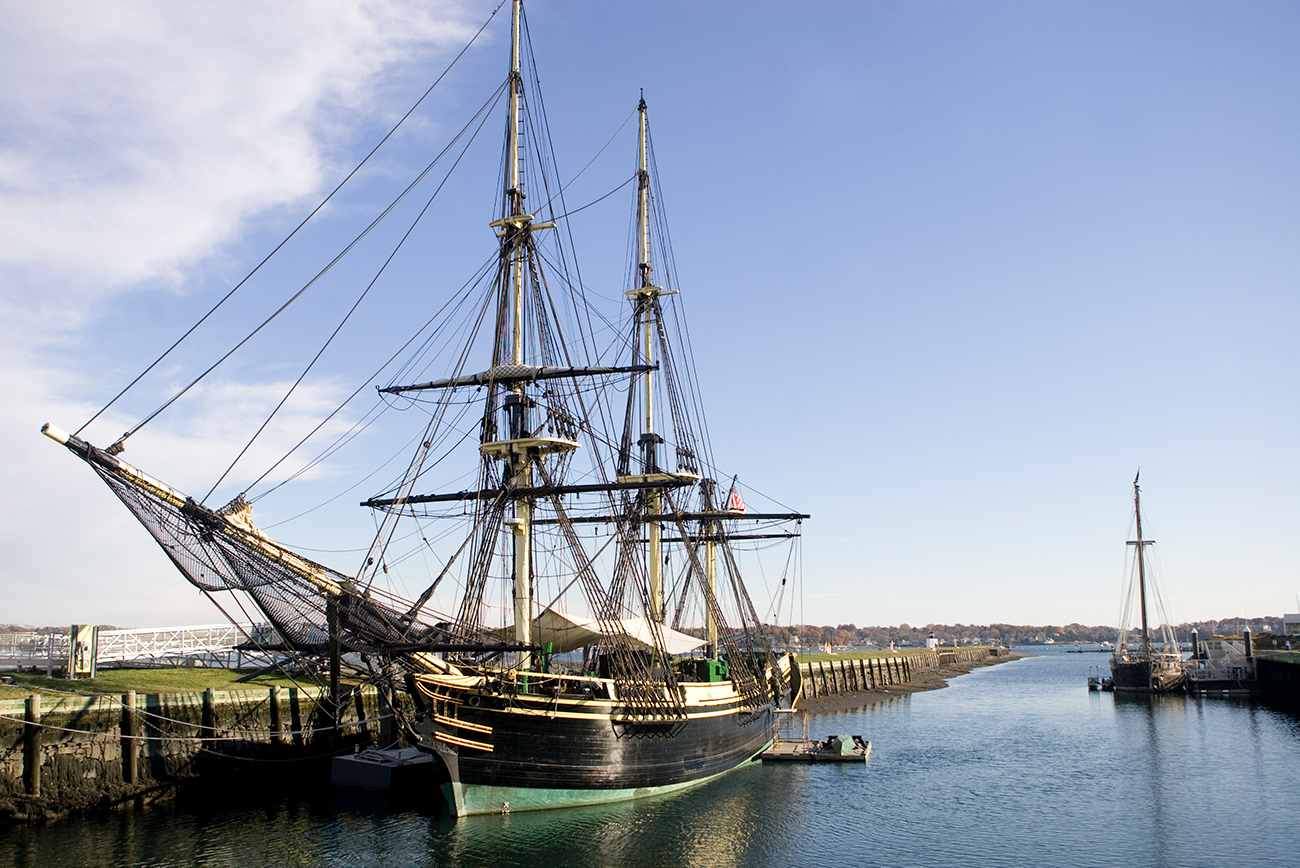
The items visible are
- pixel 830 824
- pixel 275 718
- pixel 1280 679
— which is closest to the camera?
pixel 830 824

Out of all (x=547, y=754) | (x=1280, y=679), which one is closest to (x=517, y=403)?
(x=547, y=754)

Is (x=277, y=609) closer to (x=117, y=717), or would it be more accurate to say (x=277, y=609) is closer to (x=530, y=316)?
(x=117, y=717)

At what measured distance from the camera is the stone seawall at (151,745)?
75.1 ft

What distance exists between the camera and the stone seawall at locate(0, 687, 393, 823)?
2289 cm

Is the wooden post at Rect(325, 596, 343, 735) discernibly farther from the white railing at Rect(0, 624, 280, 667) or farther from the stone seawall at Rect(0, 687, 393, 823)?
the white railing at Rect(0, 624, 280, 667)

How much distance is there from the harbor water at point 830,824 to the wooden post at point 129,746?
3.92 ft

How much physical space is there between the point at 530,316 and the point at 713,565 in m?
25.6

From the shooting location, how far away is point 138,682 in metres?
29.3

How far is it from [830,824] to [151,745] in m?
19.6

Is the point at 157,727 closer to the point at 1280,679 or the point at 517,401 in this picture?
the point at 517,401

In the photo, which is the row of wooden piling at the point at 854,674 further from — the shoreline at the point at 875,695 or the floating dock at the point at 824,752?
the floating dock at the point at 824,752

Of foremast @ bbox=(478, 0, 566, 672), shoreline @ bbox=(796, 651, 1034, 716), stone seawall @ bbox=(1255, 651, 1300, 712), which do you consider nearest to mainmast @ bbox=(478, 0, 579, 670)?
foremast @ bbox=(478, 0, 566, 672)

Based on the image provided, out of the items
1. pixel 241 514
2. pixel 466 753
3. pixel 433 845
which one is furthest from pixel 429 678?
pixel 241 514

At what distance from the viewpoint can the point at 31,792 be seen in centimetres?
2284
